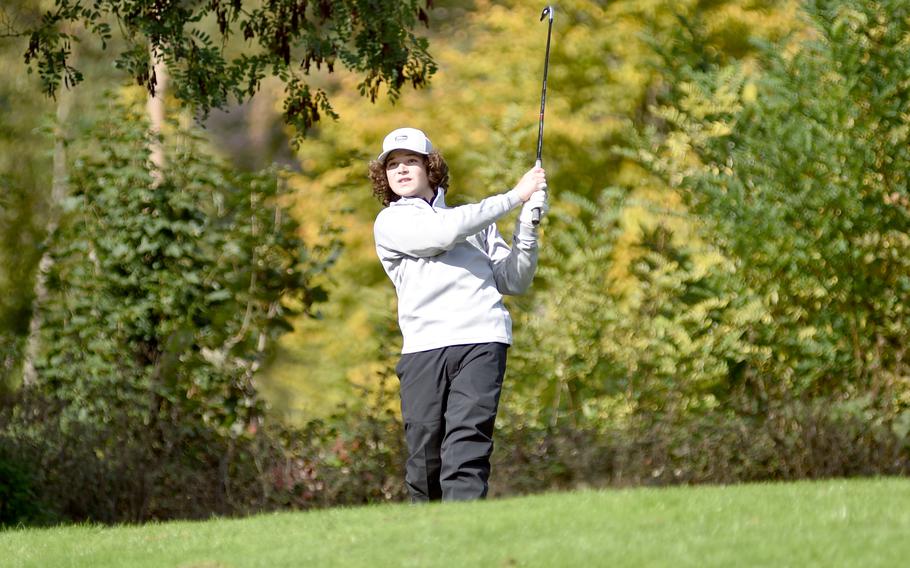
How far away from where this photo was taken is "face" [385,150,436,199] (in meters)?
7.12

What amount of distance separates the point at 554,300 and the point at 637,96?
5.84m

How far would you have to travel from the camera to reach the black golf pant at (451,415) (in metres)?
6.65

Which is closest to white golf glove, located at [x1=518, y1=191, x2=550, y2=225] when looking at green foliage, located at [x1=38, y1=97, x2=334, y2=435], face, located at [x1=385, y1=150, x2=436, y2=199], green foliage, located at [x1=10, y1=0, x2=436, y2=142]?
face, located at [x1=385, y1=150, x2=436, y2=199]

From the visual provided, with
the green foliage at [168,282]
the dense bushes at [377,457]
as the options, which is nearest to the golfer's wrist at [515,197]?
the dense bushes at [377,457]

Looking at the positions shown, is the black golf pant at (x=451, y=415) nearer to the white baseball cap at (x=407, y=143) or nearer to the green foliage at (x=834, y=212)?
the white baseball cap at (x=407, y=143)

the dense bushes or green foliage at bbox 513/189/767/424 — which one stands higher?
green foliage at bbox 513/189/767/424

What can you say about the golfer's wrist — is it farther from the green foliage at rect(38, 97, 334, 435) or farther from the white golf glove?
the green foliage at rect(38, 97, 334, 435)

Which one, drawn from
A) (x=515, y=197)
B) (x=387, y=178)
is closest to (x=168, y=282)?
(x=387, y=178)

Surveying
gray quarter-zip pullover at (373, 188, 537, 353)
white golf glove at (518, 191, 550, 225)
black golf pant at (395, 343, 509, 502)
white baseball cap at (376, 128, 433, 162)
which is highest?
white baseball cap at (376, 128, 433, 162)

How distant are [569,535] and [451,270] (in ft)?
5.51

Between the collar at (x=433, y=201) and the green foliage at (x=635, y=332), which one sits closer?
the collar at (x=433, y=201)

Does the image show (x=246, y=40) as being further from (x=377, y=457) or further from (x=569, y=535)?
(x=569, y=535)

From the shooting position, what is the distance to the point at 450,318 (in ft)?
22.2

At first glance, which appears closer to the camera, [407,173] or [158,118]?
[407,173]
